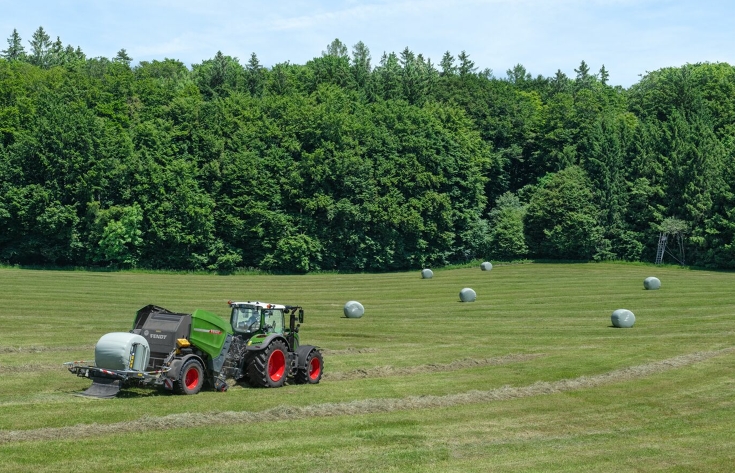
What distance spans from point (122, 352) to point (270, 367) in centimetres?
502

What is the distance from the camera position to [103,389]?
21.8m

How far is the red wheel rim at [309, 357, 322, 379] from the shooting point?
85.4ft

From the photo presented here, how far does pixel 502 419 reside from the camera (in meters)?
20.8

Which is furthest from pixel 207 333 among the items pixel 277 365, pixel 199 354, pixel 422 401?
pixel 422 401

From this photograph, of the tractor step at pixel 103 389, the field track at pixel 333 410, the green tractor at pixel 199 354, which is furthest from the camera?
the tractor step at pixel 103 389

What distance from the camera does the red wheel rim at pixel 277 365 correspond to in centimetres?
2480

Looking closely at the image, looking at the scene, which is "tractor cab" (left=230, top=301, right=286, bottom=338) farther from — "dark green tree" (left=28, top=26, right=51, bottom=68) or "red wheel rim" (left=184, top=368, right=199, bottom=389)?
"dark green tree" (left=28, top=26, right=51, bottom=68)

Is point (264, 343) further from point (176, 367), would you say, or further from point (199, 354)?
point (176, 367)

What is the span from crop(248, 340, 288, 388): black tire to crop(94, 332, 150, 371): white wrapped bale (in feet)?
12.2

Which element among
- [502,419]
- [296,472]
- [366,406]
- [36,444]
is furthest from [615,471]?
[36,444]

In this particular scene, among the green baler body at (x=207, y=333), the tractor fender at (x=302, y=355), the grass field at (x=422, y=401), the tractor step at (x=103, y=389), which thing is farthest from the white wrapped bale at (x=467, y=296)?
the tractor step at (x=103, y=389)

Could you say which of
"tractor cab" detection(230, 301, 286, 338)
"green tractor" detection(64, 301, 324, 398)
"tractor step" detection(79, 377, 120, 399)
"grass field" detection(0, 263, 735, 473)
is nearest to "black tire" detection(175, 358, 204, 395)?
"green tractor" detection(64, 301, 324, 398)

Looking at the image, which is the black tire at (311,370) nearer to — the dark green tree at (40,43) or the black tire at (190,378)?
the black tire at (190,378)

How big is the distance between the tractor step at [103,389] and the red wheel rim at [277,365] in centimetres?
471
